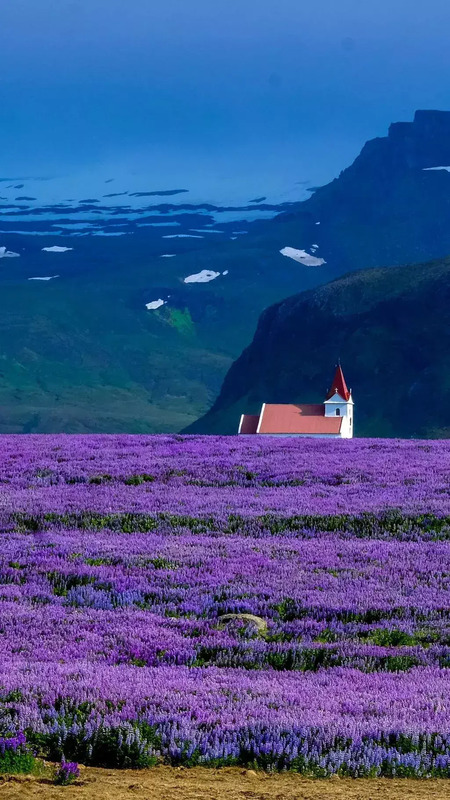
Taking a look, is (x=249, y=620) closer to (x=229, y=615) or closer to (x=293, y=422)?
(x=229, y=615)

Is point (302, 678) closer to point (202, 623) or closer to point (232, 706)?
point (232, 706)

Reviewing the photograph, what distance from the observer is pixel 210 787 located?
27.1ft

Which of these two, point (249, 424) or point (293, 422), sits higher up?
point (293, 422)

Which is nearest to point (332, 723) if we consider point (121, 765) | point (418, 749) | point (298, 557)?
point (418, 749)

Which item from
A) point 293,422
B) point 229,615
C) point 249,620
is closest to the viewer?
point 249,620

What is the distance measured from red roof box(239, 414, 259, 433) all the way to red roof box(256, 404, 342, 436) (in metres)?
1.38

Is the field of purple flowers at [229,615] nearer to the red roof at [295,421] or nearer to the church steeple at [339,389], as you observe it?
the red roof at [295,421]

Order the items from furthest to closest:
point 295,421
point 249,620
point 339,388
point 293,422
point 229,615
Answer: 1. point 339,388
2. point 295,421
3. point 293,422
4. point 229,615
5. point 249,620

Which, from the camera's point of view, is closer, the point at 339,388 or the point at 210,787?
the point at 210,787

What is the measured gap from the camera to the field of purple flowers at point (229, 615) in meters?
9.25

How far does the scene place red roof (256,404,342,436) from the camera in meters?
97.7

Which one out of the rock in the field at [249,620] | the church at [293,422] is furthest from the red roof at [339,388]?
the rock in the field at [249,620]

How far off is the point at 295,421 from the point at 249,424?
16.8ft

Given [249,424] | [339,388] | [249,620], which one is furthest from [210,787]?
[339,388]
